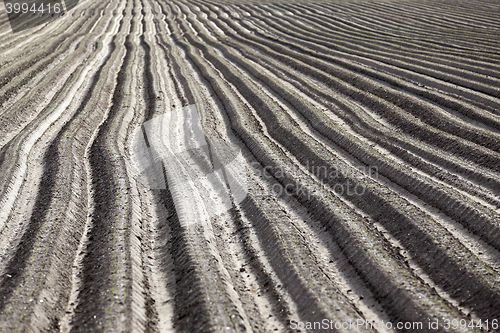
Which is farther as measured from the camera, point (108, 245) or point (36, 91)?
point (36, 91)

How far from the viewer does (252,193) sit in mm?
9773

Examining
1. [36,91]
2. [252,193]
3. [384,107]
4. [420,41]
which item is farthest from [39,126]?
[420,41]

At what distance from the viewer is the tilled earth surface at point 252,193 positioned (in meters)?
6.33

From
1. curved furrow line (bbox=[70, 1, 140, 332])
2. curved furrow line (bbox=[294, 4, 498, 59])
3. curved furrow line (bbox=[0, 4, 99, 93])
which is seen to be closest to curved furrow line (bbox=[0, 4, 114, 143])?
curved furrow line (bbox=[0, 4, 99, 93])

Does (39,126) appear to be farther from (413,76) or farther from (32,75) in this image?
(413,76)

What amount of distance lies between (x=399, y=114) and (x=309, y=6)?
31921mm

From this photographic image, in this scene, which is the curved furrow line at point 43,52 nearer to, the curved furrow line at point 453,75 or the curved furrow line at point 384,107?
the curved furrow line at point 384,107

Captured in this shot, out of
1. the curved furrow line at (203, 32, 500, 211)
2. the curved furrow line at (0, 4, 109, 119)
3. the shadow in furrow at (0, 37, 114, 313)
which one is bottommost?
the curved furrow line at (203, 32, 500, 211)

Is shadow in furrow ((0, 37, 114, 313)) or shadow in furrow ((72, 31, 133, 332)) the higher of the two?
shadow in furrow ((0, 37, 114, 313))

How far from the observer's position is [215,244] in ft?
26.4

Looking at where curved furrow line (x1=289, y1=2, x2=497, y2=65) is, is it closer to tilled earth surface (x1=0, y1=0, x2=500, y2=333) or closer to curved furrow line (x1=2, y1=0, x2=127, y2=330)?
tilled earth surface (x1=0, y1=0, x2=500, y2=333)

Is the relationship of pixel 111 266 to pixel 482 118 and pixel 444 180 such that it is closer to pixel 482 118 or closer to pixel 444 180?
pixel 444 180

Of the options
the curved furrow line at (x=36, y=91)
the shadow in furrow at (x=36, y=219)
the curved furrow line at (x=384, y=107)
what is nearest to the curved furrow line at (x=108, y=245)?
the shadow in furrow at (x=36, y=219)

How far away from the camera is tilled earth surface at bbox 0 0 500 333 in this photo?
6332 mm
